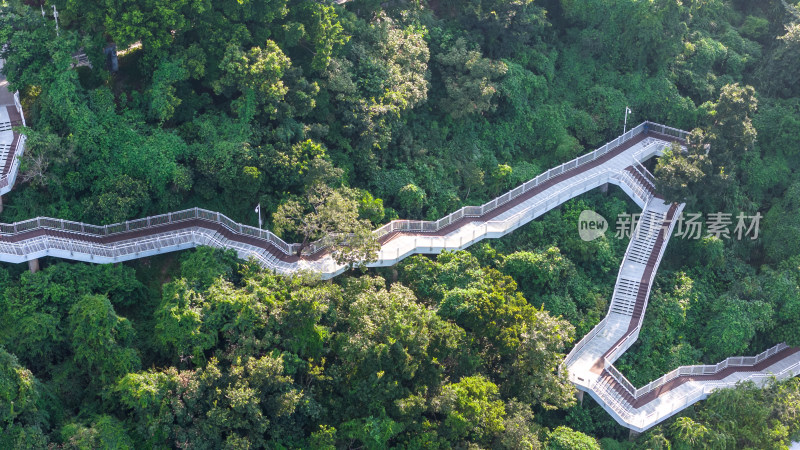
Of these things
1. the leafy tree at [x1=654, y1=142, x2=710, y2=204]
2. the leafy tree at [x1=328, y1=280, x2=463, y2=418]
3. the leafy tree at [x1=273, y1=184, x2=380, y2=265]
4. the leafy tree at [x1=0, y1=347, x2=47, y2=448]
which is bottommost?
the leafy tree at [x1=328, y1=280, x2=463, y2=418]

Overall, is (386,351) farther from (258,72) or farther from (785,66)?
(785,66)

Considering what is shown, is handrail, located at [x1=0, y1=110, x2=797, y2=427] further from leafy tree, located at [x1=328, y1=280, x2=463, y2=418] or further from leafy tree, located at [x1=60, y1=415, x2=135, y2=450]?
leafy tree, located at [x1=60, y1=415, x2=135, y2=450]

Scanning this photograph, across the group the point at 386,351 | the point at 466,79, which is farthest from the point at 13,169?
the point at 466,79

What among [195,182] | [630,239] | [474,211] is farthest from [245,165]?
[630,239]

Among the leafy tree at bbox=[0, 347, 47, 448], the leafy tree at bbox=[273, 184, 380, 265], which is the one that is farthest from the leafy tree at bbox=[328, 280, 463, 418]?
the leafy tree at bbox=[0, 347, 47, 448]

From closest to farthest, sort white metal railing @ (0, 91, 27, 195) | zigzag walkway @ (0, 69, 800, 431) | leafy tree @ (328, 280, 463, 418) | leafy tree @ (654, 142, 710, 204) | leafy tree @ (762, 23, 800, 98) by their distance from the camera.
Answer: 1. leafy tree @ (328, 280, 463, 418)
2. white metal railing @ (0, 91, 27, 195)
3. zigzag walkway @ (0, 69, 800, 431)
4. leafy tree @ (654, 142, 710, 204)
5. leafy tree @ (762, 23, 800, 98)
